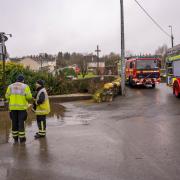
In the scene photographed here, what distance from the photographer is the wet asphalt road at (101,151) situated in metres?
6.99

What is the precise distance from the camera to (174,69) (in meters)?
21.0

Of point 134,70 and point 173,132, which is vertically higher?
point 134,70

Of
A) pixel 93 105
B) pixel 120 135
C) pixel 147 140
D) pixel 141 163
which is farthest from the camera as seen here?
pixel 93 105

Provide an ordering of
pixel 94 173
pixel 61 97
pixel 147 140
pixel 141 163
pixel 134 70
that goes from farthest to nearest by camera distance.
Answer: pixel 134 70 < pixel 61 97 < pixel 147 140 < pixel 141 163 < pixel 94 173

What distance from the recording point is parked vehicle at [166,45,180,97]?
66.9 ft

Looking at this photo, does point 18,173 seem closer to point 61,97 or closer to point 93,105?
point 93,105

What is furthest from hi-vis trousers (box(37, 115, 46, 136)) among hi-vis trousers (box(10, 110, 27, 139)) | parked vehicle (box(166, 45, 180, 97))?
parked vehicle (box(166, 45, 180, 97))

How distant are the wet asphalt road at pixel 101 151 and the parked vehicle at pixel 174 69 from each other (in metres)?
6.05

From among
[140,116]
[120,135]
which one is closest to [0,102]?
[140,116]

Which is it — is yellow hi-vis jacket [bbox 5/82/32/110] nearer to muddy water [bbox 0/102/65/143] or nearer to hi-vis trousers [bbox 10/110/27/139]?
hi-vis trousers [bbox 10/110/27/139]

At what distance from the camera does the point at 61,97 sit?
851 inches

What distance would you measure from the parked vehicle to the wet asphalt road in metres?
6.05

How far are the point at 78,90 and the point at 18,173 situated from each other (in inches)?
716

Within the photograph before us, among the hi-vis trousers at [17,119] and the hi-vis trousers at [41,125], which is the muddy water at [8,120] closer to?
the hi-vis trousers at [17,119]
